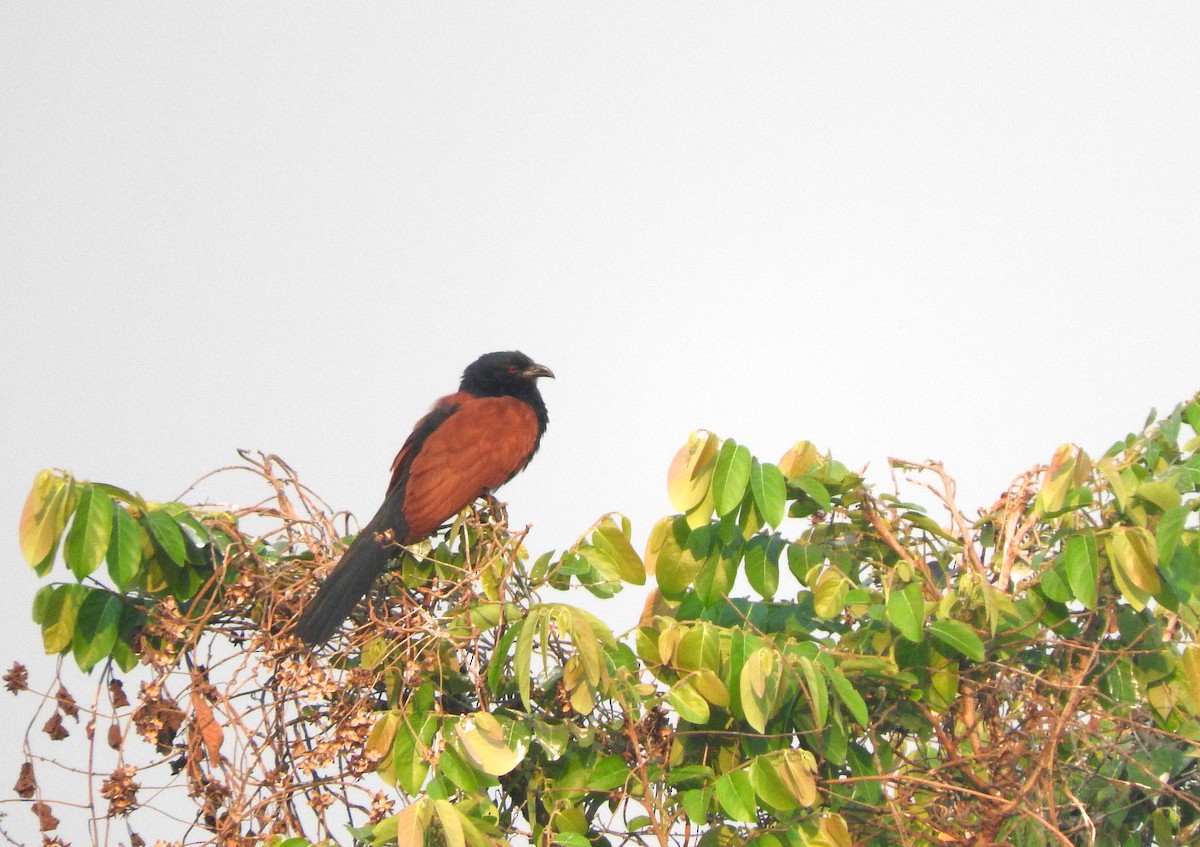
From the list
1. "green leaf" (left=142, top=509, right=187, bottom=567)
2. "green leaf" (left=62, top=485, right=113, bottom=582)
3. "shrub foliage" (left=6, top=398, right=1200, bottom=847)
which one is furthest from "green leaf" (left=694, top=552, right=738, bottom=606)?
"green leaf" (left=62, top=485, right=113, bottom=582)

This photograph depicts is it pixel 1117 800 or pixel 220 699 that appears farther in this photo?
pixel 1117 800

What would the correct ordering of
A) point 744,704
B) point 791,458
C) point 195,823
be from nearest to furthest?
point 744,704
point 195,823
point 791,458

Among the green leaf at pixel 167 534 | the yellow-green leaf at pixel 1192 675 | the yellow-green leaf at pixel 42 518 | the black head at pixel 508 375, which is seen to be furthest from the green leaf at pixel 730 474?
the black head at pixel 508 375

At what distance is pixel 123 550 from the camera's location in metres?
2.46

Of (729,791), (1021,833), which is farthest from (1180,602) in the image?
(729,791)

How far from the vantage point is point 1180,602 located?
8.04 feet

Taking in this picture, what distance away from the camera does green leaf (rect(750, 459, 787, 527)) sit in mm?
2494

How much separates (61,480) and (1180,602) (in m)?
2.29

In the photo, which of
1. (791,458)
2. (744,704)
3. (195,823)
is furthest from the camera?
(791,458)

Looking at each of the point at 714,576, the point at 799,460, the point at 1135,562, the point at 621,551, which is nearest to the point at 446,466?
the point at 621,551

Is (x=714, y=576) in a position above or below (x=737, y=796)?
above

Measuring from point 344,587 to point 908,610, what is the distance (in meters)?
1.24

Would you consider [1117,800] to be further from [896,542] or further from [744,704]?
[744,704]

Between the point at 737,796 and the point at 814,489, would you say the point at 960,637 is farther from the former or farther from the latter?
the point at 737,796
